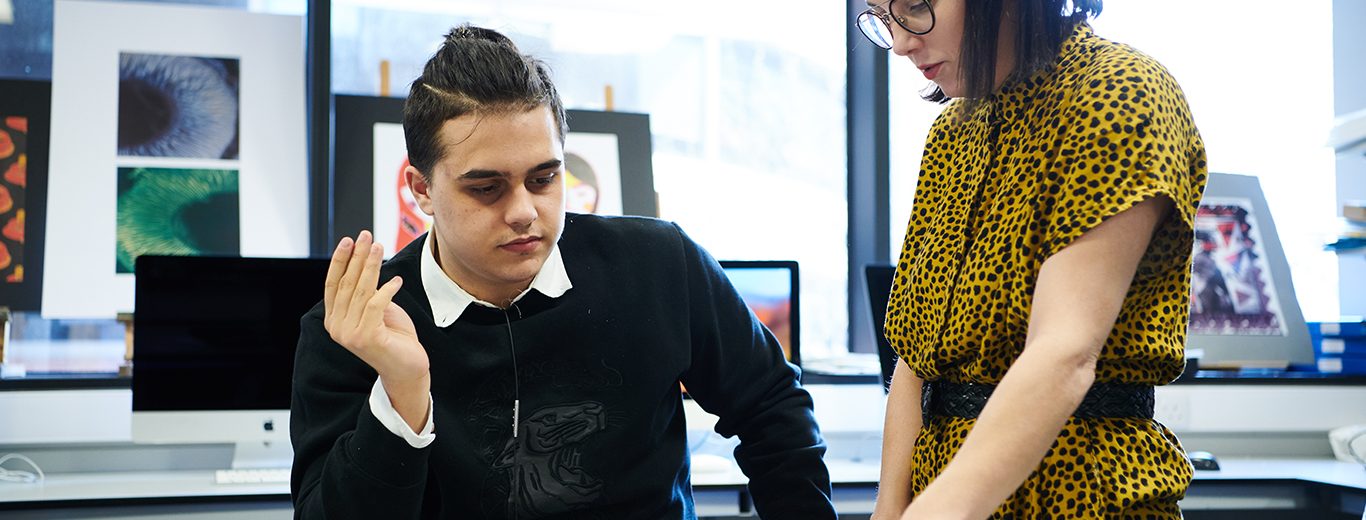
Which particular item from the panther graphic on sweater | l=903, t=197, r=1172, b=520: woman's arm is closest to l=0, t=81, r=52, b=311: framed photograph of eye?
the panther graphic on sweater

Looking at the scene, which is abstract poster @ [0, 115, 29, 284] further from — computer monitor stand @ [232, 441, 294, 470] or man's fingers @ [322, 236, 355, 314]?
man's fingers @ [322, 236, 355, 314]

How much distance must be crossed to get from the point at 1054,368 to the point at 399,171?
2406mm

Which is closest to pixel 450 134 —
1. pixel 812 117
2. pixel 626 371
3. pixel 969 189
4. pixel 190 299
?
pixel 626 371

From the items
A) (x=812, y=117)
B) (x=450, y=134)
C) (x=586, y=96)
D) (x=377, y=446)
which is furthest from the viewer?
(x=812, y=117)

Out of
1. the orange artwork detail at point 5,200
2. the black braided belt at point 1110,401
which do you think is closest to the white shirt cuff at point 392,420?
the black braided belt at point 1110,401

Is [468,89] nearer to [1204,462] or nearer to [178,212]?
[178,212]

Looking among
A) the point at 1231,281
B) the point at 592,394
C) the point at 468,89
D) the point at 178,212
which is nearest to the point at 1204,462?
the point at 1231,281

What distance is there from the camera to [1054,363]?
0.96m

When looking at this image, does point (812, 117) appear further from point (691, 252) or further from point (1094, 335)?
point (1094, 335)

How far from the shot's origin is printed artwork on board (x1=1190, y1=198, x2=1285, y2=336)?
3301 mm

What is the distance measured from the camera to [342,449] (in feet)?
4.14

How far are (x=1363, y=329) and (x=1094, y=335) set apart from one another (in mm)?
2720

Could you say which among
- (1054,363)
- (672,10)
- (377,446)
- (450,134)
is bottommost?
(377,446)

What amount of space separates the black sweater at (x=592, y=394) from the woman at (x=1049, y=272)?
0.36m
